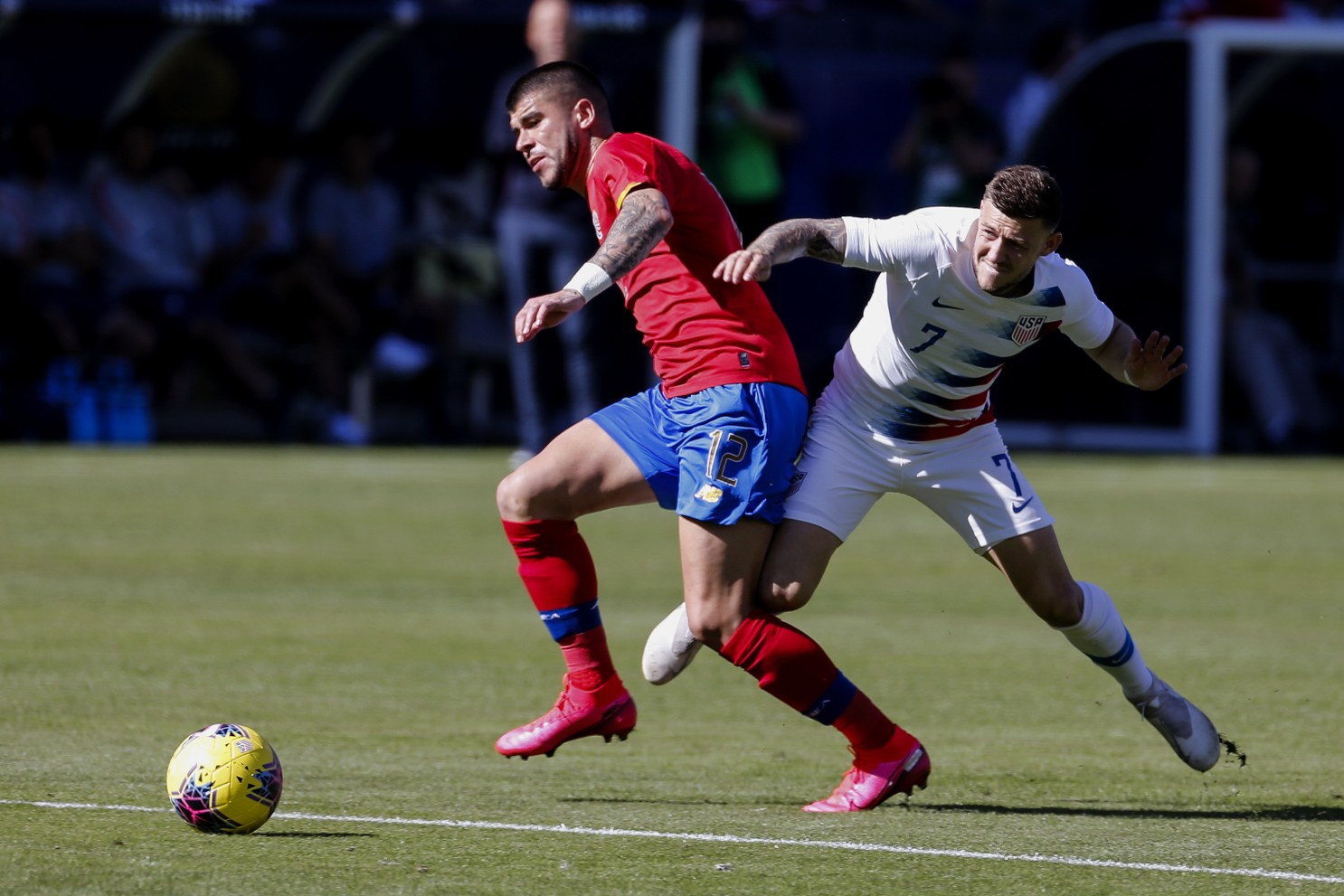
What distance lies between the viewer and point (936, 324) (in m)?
6.34

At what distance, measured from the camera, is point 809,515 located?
640 centimetres

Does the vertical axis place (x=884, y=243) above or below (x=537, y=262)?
above

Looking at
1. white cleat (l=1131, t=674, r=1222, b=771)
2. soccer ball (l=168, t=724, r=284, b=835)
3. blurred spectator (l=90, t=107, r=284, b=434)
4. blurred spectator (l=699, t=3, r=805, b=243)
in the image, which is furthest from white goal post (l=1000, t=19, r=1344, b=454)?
soccer ball (l=168, t=724, r=284, b=835)

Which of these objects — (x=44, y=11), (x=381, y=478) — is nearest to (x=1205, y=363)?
(x=381, y=478)

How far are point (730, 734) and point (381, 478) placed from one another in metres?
7.99

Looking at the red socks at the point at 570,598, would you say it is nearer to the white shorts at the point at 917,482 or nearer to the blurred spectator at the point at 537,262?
the white shorts at the point at 917,482

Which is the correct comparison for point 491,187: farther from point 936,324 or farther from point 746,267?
point 746,267

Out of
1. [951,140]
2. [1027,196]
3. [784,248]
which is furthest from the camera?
[951,140]

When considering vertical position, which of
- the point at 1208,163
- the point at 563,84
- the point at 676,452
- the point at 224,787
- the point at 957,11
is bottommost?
the point at 224,787

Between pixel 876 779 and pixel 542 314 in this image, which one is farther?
pixel 876 779

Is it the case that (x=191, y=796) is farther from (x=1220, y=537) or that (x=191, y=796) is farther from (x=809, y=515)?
(x=1220, y=537)

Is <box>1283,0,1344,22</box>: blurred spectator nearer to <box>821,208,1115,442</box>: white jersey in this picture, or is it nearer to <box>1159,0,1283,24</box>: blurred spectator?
<box>1159,0,1283,24</box>: blurred spectator

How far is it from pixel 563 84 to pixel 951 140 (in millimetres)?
11542

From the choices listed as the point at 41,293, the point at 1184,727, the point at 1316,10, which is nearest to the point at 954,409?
the point at 1184,727
